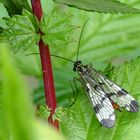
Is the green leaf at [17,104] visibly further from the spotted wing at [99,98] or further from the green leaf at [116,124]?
the spotted wing at [99,98]

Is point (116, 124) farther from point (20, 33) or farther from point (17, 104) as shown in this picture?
point (17, 104)

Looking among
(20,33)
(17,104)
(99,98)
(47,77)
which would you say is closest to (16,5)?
(20,33)

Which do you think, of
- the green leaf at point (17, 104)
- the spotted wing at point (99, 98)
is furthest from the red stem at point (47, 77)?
the green leaf at point (17, 104)

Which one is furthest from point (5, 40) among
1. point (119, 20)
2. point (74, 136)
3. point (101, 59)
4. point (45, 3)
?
point (119, 20)

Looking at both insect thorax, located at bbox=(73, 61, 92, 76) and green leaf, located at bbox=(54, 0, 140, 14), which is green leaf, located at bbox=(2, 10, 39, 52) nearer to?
green leaf, located at bbox=(54, 0, 140, 14)

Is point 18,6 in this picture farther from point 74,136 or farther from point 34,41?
point 74,136

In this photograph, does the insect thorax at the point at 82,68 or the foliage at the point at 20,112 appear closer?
the foliage at the point at 20,112

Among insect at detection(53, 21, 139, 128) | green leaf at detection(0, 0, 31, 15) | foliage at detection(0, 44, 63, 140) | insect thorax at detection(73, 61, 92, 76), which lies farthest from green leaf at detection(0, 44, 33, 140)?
insect thorax at detection(73, 61, 92, 76)
